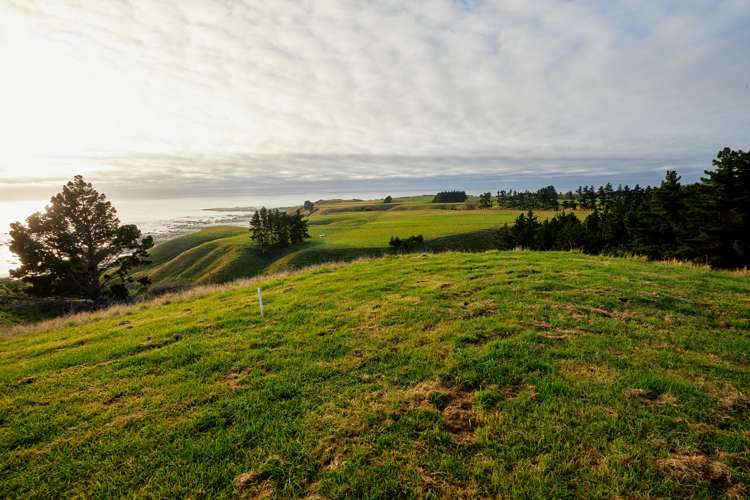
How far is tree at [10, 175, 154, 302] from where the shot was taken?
30.0 meters

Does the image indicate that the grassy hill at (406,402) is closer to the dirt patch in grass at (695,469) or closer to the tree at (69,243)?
the dirt patch in grass at (695,469)

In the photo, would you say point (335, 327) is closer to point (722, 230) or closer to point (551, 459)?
point (551, 459)

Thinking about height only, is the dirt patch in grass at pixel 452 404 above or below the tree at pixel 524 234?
above

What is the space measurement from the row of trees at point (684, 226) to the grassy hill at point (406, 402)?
957 inches

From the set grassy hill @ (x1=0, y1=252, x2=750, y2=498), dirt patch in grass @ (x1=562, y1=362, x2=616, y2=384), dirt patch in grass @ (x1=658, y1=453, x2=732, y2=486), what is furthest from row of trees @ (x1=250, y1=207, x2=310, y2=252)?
dirt patch in grass @ (x1=658, y1=453, x2=732, y2=486)

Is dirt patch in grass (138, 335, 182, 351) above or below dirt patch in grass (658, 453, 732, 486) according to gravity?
above

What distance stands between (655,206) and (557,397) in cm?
6006

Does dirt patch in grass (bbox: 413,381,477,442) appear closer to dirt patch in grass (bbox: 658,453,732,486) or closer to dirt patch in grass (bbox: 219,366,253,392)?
dirt patch in grass (bbox: 658,453,732,486)

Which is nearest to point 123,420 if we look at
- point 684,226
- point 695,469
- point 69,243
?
point 695,469

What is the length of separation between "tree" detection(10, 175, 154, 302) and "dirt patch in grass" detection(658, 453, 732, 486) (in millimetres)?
43918

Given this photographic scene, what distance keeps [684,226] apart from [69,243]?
76.1 meters

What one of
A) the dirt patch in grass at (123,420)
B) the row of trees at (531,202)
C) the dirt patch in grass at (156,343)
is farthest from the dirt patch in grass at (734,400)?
the row of trees at (531,202)

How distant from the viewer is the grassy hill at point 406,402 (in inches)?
160

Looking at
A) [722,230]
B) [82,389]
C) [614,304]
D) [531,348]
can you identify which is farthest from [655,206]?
[82,389]
